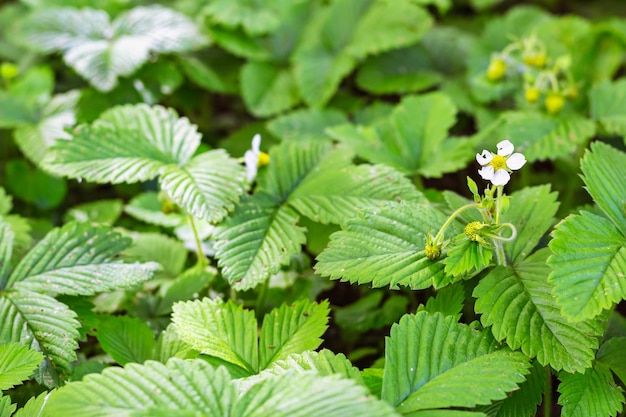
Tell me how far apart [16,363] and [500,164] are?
3.51 feet

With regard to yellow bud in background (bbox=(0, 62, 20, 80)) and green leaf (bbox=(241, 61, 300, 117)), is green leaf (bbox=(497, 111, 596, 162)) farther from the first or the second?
yellow bud in background (bbox=(0, 62, 20, 80))

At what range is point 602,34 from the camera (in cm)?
240

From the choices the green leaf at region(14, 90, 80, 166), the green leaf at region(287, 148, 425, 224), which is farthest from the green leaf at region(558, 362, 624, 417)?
the green leaf at region(14, 90, 80, 166)

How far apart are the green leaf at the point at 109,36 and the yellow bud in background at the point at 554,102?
1.36m

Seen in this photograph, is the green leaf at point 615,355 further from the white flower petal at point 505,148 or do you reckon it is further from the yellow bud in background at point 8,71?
the yellow bud in background at point 8,71

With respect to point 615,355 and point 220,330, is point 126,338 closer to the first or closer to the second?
point 220,330

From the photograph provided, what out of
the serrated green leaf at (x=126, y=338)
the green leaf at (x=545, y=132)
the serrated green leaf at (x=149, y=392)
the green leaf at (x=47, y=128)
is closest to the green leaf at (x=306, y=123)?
the green leaf at (x=545, y=132)

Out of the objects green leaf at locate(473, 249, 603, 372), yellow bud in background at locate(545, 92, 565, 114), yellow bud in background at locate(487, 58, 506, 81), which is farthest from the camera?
yellow bud in background at locate(487, 58, 506, 81)

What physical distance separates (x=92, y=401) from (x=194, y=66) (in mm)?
1781

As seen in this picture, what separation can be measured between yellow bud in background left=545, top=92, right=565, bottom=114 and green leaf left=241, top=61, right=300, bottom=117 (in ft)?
3.22

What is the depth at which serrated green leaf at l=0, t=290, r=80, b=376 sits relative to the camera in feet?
4.53

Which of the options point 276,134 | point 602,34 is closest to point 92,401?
point 276,134

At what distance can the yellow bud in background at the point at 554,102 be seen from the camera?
6.68ft

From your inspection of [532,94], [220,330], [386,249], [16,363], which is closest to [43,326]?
[16,363]
